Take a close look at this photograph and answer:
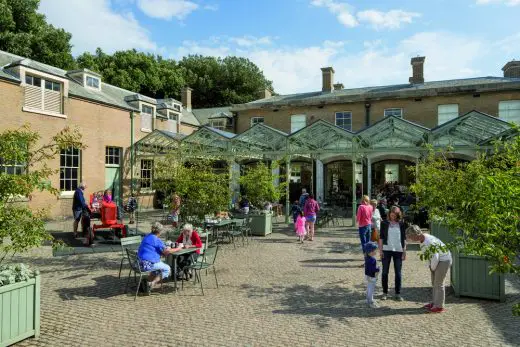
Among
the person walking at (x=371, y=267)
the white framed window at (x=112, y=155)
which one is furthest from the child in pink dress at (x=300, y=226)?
A: the white framed window at (x=112, y=155)

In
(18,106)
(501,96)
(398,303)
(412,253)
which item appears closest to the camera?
(398,303)

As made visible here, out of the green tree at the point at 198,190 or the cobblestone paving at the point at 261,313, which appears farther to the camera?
the green tree at the point at 198,190

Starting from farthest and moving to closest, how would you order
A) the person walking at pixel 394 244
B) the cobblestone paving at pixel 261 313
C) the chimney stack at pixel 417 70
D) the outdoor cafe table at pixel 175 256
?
the chimney stack at pixel 417 70 → the outdoor cafe table at pixel 175 256 → the person walking at pixel 394 244 → the cobblestone paving at pixel 261 313

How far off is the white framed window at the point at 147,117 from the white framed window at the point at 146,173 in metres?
2.01

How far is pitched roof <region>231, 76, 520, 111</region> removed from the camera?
818 inches

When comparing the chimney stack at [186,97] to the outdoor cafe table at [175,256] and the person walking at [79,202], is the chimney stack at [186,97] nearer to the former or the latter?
the person walking at [79,202]

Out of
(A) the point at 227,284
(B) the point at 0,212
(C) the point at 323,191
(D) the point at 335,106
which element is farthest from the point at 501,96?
(B) the point at 0,212

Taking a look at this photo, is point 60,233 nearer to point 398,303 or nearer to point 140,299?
point 140,299

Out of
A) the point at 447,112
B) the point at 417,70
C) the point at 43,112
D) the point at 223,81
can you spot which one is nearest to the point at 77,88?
the point at 43,112

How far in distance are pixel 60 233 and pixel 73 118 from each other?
6.73 meters

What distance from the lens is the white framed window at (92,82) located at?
65.7 feet

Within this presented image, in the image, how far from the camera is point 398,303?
6.41 meters

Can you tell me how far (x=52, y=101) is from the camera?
1652 cm

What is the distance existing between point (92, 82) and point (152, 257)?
16813 millimetres
